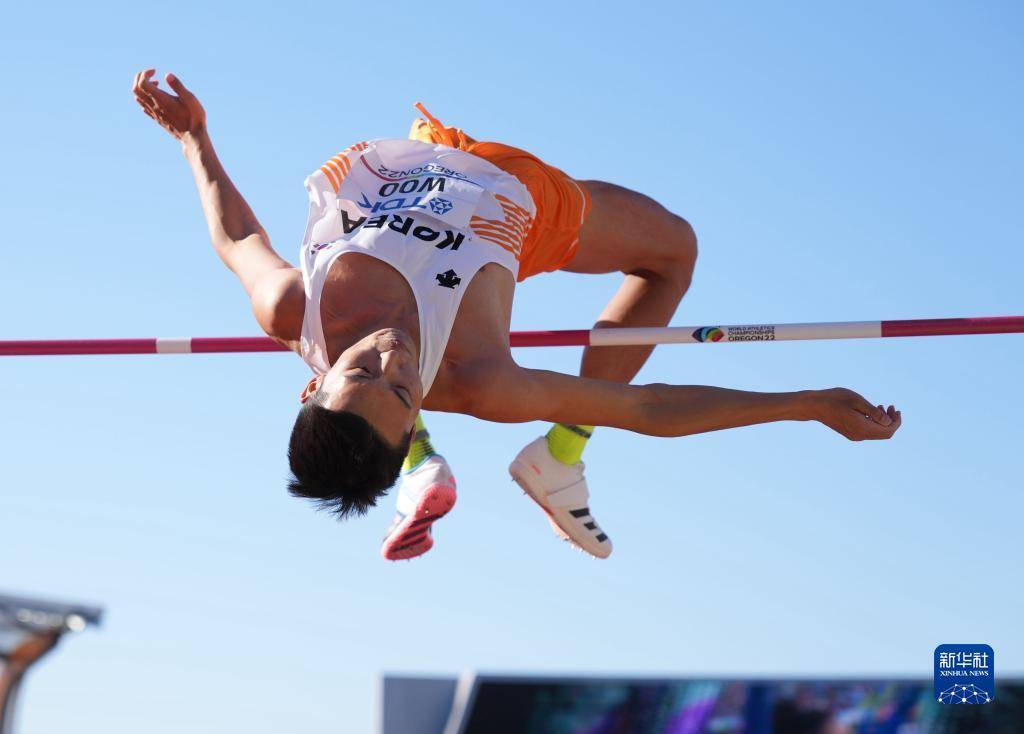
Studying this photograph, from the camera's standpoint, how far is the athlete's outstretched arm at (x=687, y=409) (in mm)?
4961

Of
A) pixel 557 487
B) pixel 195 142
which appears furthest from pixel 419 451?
pixel 195 142

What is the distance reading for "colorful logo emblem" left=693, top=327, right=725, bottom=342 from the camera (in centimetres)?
577

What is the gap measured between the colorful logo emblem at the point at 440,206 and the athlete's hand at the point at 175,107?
1138 millimetres

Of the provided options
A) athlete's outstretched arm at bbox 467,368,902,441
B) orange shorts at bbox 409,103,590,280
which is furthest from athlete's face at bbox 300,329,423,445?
orange shorts at bbox 409,103,590,280

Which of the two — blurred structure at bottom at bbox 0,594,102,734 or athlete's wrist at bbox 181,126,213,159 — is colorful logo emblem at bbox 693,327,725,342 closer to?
athlete's wrist at bbox 181,126,213,159

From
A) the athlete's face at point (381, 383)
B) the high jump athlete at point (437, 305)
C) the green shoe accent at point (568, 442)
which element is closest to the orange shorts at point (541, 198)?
the high jump athlete at point (437, 305)

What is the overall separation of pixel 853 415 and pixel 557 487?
1.59m

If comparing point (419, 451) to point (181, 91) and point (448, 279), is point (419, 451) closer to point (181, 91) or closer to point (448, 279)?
point (448, 279)

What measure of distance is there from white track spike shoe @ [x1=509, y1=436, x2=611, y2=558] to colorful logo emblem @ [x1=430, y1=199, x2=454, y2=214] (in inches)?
52.6

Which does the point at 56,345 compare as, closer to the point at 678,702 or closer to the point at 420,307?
the point at 420,307

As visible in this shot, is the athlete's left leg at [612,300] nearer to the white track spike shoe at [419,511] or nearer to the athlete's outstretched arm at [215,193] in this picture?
the white track spike shoe at [419,511]

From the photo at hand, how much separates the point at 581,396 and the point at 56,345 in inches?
109

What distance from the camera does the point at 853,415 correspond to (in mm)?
5043

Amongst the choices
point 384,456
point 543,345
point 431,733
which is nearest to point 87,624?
point 431,733
